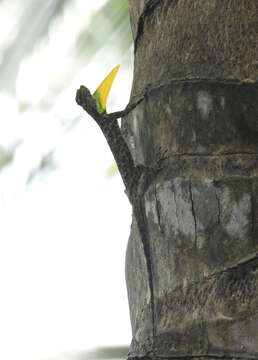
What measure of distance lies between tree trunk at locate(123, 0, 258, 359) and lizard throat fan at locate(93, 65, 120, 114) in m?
0.04

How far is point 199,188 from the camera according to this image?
2.31 feet

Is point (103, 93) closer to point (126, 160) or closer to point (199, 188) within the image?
point (126, 160)

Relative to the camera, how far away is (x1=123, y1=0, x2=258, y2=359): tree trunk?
2.21 feet

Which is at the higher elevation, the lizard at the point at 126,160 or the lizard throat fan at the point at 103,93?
the lizard throat fan at the point at 103,93

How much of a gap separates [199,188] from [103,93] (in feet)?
0.68

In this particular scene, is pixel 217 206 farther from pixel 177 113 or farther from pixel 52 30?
pixel 52 30

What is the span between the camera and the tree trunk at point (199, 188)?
0.67 m

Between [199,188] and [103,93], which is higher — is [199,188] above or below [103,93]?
below

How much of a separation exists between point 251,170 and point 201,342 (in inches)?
6.4

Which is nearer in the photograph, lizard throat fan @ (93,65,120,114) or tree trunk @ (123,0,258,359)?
tree trunk @ (123,0,258,359)

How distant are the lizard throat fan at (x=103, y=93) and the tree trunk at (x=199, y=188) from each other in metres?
0.04

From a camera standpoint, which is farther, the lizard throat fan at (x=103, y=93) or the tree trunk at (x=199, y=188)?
the lizard throat fan at (x=103, y=93)

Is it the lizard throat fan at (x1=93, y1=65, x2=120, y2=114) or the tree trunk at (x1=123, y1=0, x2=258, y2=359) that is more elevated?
the lizard throat fan at (x1=93, y1=65, x2=120, y2=114)

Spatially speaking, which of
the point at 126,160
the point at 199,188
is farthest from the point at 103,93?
the point at 199,188
